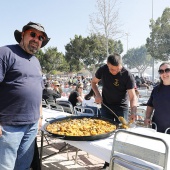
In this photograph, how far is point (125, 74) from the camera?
316 cm

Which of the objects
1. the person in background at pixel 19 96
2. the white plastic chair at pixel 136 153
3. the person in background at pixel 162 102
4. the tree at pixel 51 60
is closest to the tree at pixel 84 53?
the tree at pixel 51 60

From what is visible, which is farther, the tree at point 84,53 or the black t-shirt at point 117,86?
the tree at point 84,53

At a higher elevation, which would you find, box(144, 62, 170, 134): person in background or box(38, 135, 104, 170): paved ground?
box(144, 62, 170, 134): person in background

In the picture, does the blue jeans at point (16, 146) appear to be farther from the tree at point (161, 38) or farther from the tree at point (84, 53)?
the tree at point (161, 38)

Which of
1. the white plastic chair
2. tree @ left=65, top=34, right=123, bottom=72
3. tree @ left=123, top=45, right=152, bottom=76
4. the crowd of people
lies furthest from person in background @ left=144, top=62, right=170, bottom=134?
tree @ left=123, top=45, right=152, bottom=76

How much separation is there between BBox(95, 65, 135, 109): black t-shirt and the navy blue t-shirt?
52.4 inches

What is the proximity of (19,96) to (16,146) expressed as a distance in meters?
0.52

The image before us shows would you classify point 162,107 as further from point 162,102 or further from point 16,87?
point 16,87

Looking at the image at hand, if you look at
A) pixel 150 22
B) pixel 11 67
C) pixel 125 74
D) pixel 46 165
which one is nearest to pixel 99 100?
pixel 125 74

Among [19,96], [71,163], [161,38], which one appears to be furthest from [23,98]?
[161,38]

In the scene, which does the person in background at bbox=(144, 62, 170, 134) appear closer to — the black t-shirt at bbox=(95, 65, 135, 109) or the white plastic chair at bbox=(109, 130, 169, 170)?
the black t-shirt at bbox=(95, 65, 135, 109)

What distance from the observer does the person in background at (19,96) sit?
2146mm

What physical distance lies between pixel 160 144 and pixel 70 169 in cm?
220

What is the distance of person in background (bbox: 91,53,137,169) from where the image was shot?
3.10m
